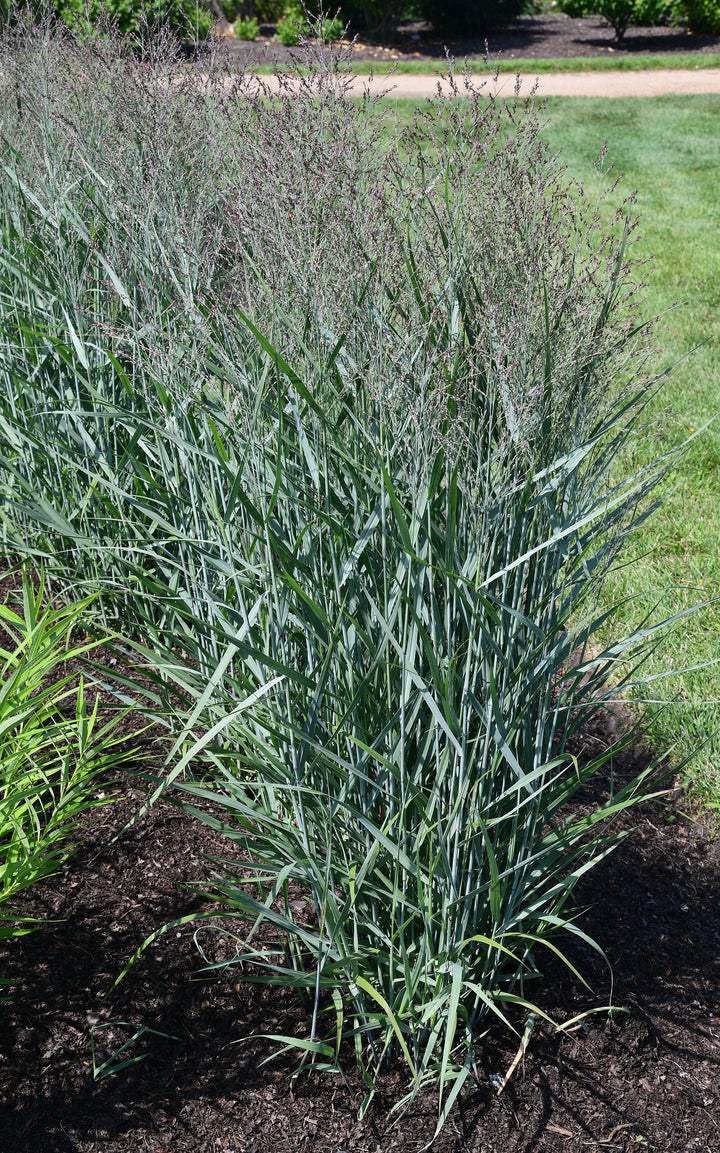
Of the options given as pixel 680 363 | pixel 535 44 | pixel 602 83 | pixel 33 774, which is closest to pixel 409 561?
pixel 33 774

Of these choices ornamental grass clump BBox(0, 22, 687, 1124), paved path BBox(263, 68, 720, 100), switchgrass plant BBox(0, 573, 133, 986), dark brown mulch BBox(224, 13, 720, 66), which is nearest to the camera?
ornamental grass clump BBox(0, 22, 687, 1124)

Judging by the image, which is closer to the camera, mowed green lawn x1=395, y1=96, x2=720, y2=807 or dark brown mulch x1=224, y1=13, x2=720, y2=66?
mowed green lawn x1=395, y1=96, x2=720, y2=807

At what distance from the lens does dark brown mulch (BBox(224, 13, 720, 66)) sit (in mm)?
14367

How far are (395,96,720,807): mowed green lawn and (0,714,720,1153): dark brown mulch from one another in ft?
1.94

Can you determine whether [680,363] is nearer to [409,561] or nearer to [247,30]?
[409,561]

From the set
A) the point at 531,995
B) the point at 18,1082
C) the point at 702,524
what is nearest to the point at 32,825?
the point at 18,1082

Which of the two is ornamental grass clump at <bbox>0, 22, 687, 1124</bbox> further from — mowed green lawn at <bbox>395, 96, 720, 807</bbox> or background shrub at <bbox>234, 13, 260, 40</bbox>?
background shrub at <bbox>234, 13, 260, 40</bbox>

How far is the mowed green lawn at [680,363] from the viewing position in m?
2.81

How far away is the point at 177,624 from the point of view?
104 inches

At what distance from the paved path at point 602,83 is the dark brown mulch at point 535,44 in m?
1.23

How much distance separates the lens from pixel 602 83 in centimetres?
1257

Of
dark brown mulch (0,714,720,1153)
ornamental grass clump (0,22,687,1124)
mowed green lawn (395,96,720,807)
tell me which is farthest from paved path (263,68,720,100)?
dark brown mulch (0,714,720,1153)

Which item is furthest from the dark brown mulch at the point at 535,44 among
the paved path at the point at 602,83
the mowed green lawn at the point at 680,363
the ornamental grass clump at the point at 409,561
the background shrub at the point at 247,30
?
the ornamental grass clump at the point at 409,561

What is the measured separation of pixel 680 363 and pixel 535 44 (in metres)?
13.5
